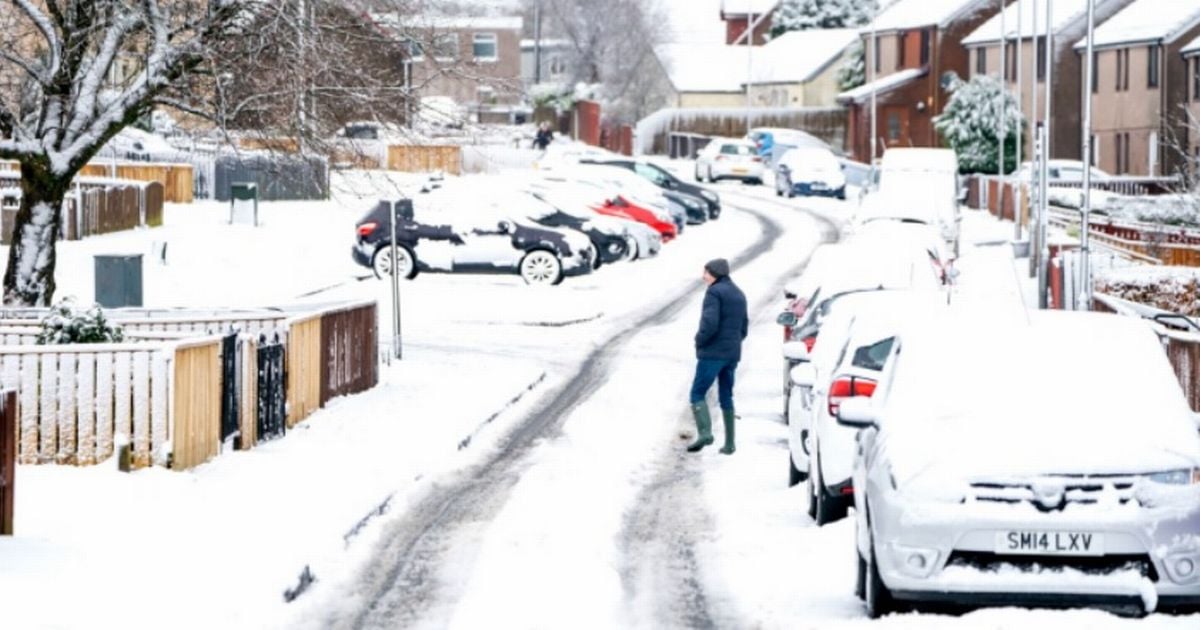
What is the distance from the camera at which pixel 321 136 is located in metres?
24.1

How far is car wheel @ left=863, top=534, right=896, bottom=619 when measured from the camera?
11.2 metres

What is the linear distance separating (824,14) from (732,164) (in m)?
51.5

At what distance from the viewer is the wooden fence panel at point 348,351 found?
73.9ft

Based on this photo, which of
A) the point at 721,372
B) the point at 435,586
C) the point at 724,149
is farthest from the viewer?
the point at 724,149

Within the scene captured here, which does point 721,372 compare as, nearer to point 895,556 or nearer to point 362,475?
point 362,475

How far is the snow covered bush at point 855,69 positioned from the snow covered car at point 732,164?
96.9ft

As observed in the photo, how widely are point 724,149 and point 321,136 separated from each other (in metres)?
52.0

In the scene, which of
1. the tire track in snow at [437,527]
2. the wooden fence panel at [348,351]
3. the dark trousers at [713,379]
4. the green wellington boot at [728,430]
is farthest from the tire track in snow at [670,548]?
the wooden fence panel at [348,351]

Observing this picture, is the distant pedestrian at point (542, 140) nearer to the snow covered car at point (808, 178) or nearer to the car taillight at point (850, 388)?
the snow covered car at point (808, 178)

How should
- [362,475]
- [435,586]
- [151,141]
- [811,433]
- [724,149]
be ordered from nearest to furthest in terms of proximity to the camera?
[435,586], [811,433], [362,475], [151,141], [724,149]

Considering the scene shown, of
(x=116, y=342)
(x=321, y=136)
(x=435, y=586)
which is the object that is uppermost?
(x=321, y=136)

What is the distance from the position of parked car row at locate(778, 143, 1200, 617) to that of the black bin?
770 inches

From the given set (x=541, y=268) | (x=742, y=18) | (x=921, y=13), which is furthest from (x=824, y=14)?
(x=541, y=268)

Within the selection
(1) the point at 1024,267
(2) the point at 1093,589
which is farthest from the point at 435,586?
(1) the point at 1024,267
